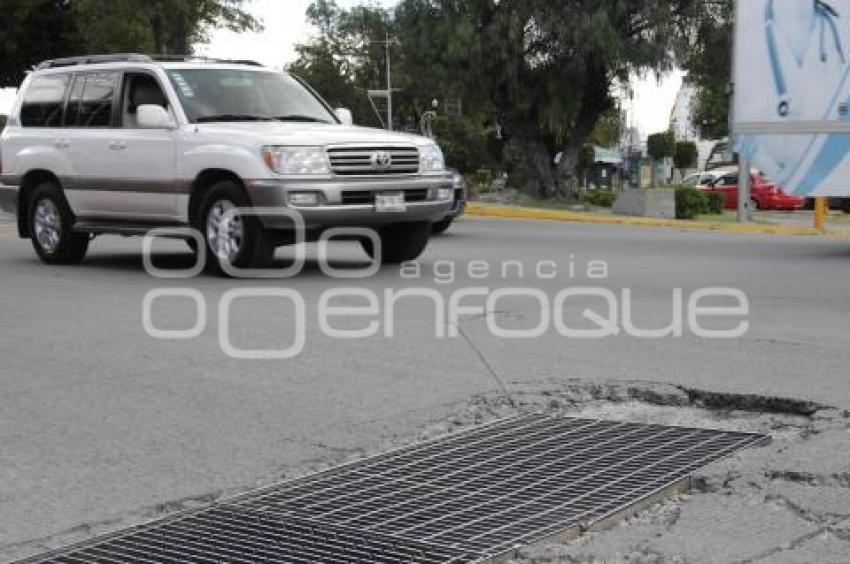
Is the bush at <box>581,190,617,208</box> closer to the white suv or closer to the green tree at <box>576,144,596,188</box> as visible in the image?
the white suv

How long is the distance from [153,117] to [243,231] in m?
1.51

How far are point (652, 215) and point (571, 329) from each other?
59.5 feet

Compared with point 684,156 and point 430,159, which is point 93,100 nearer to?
point 430,159

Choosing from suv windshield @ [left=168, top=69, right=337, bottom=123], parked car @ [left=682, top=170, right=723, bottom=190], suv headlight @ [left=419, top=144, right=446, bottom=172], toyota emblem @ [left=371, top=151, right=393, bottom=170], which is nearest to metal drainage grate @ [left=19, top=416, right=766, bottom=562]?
toyota emblem @ [left=371, top=151, right=393, bottom=170]

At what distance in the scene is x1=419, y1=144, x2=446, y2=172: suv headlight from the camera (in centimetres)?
1213

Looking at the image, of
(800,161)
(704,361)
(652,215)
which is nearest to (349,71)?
(652,215)

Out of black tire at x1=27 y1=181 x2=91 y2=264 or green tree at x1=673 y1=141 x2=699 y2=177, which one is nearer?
black tire at x1=27 y1=181 x2=91 y2=264

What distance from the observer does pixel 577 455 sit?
17.0 ft

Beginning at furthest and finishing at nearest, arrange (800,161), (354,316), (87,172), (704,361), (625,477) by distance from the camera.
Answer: (800,161) → (87,172) → (354,316) → (704,361) → (625,477)

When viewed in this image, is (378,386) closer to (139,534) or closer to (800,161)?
(139,534)

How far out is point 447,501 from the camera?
15.0 ft

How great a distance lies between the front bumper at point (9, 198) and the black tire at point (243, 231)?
300 cm

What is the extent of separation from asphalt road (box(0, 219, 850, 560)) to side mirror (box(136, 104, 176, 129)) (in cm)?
152

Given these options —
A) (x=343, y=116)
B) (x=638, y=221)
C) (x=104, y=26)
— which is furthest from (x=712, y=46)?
(x=343, y=116)
